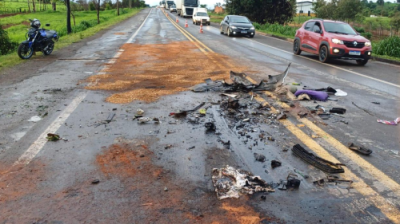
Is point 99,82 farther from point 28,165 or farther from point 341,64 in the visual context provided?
point 341,64

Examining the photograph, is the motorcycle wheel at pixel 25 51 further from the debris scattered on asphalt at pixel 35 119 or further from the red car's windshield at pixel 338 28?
the red car's windshield at pixel 338 28

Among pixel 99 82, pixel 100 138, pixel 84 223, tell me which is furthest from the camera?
pixel 99 82

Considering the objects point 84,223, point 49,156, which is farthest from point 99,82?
point 84,223

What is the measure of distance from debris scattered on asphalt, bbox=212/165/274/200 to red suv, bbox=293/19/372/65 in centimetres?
1106

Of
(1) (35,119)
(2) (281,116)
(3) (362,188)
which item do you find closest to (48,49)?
(1) (35,119)

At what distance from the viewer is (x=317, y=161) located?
4141 mm

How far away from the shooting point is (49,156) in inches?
168

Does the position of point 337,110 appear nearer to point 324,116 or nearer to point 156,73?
point 324,116

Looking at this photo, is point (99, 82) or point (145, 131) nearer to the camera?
point (145, 131)

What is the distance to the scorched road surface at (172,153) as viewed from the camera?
315 cm

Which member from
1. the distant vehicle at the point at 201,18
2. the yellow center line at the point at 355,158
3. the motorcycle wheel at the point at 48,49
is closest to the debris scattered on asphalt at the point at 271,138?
the yellow center line at the point at 355,158

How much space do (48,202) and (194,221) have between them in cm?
140

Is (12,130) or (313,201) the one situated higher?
(313,201)

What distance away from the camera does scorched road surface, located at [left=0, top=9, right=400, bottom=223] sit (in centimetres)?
315
